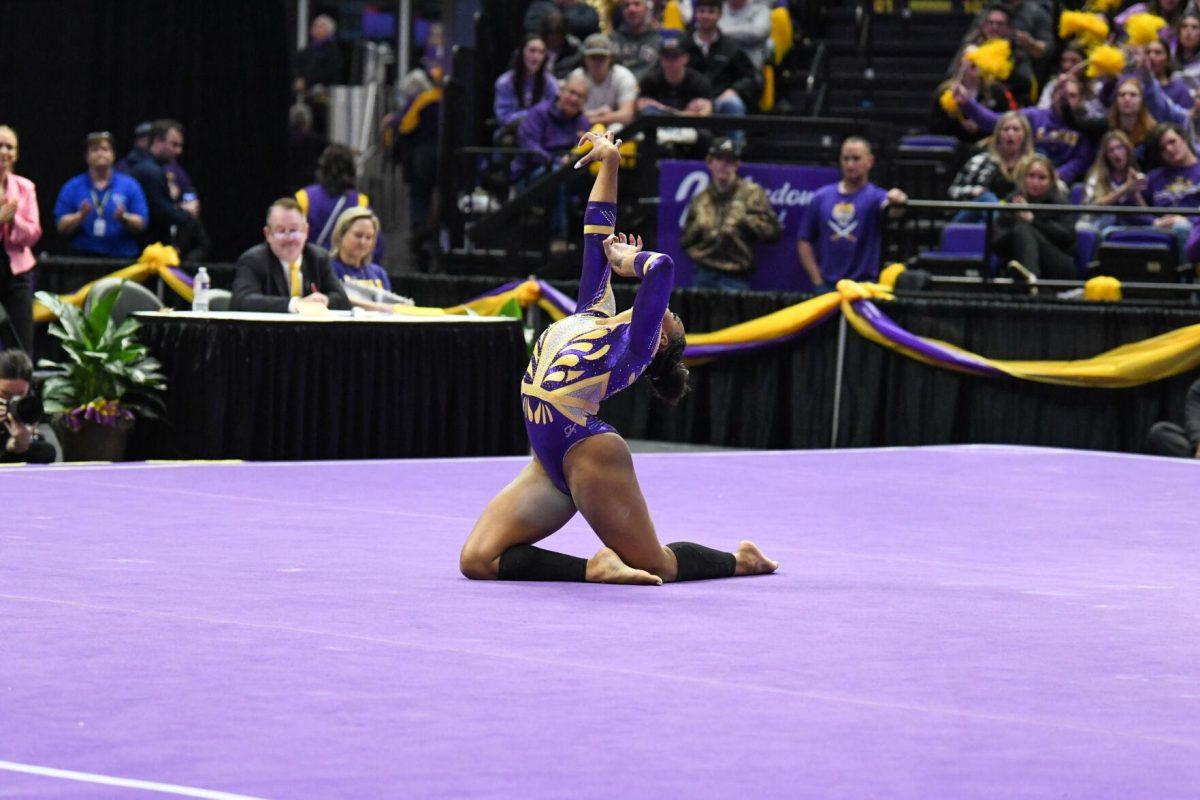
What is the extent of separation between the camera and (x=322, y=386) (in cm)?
1136

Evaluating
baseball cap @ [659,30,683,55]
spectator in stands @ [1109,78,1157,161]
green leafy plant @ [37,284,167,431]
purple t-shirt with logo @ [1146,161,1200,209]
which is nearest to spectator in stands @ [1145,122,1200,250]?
purple t-shirt with logo @ [1146,161,1200,209]

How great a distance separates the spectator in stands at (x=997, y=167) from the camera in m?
14.5

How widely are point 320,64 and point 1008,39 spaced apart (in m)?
9.07

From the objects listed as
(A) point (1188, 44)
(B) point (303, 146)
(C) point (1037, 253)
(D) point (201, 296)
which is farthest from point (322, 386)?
(B) point (303, 146)

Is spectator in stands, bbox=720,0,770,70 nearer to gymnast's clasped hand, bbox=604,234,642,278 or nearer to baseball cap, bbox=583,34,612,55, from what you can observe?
baseball cap, bbox=583,34,612,55

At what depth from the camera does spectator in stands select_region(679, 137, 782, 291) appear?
14.5 meters

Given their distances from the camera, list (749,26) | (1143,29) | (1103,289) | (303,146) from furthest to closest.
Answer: (303,146) < (749,26) < (1143,29) < (1103,289)

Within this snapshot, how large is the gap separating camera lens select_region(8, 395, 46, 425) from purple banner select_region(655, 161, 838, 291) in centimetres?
547

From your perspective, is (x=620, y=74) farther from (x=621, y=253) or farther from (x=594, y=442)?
(x=594, y=442)

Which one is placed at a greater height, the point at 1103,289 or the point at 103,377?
the point at 1103,289

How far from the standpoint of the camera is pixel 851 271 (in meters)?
14.2

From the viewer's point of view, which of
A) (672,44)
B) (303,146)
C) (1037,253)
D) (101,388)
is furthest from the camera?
(303,146)

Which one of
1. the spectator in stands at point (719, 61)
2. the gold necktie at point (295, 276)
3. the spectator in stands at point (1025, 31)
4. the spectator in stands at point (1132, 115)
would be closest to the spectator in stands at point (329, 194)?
the spectator in stands at point (719, 61)

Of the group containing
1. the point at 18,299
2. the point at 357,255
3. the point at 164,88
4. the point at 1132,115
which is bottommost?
the point at 18,299
